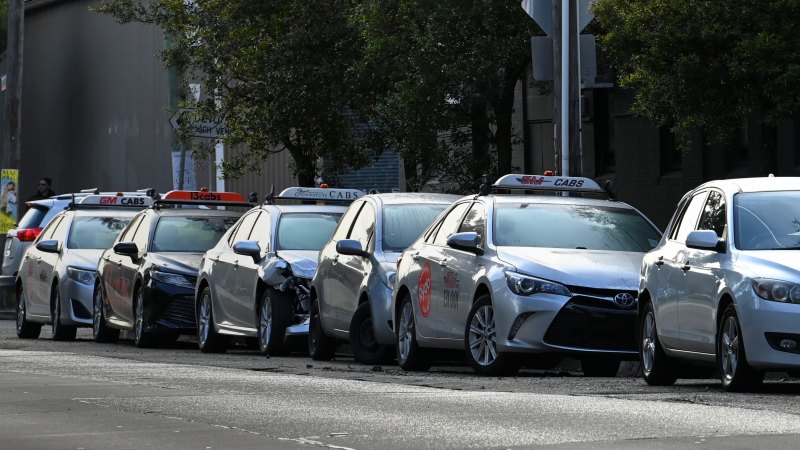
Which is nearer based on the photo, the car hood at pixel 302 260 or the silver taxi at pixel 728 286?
the silver taxi at pixel 728 286

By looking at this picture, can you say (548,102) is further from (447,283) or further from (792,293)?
(792,293)

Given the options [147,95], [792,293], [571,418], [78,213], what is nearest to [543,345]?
[792,293]

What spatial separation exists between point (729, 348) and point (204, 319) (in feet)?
29.7

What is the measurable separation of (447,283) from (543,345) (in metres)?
1.55

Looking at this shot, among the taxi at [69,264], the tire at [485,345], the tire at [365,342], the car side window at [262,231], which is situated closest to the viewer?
the tire at [485,345]

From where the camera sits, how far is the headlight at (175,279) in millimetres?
21109

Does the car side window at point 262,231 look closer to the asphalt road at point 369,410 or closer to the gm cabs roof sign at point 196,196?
the gm cabs roof sign at point 196,196

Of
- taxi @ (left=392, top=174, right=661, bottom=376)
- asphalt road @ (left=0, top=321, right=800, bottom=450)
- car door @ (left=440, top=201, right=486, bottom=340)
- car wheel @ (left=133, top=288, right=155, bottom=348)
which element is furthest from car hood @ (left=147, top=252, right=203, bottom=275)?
car door @ (left=440, top=201, right=486, bottom=340)

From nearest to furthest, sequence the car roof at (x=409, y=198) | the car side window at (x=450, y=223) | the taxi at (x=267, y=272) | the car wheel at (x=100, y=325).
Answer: the car side window at (x=450, y=223)
the car roof at (x=409, y=198)
the taxi at (x=267, y=272)
the car wheel at (x=100, y=325)

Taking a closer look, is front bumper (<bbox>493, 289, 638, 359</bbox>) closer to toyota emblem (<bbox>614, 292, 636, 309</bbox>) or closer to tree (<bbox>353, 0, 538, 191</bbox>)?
toyota emblem (<bbox>614, 292, 636, 309</bbox>)

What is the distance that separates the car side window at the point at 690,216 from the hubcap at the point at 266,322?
5.80 meters

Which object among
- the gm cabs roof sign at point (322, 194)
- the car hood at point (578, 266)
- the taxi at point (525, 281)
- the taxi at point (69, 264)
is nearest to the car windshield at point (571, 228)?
the taxi at point (525, 281)

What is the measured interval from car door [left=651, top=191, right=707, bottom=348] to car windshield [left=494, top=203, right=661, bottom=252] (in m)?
1.48

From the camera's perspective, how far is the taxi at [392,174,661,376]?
14.1 m
